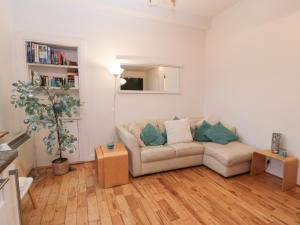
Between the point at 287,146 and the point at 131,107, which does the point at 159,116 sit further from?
the point at 287,146

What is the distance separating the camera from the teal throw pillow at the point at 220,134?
3158mm

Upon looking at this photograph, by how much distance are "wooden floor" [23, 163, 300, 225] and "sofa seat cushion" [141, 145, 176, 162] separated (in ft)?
Result: 1.02

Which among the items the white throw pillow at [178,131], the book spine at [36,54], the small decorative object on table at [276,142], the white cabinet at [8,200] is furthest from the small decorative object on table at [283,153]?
the book spine at [36,54]

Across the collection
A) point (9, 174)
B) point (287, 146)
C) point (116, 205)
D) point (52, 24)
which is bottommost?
point (116, 205)

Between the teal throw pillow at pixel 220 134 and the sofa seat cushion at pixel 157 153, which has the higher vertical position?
the teal throw pillow at pixel 220 134

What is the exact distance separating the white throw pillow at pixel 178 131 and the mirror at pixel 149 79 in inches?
33.7

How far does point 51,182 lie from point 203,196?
7.16ft

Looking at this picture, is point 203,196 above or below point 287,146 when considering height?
below

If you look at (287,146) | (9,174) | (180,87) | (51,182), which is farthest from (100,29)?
(287,146)

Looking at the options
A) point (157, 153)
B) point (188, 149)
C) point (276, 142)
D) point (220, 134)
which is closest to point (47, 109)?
point (157, 153)

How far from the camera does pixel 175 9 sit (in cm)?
345

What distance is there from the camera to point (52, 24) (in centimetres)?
290

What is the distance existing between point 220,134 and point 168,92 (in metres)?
1.38

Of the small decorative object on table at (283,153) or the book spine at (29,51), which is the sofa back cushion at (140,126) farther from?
the book spine at (29,51)
